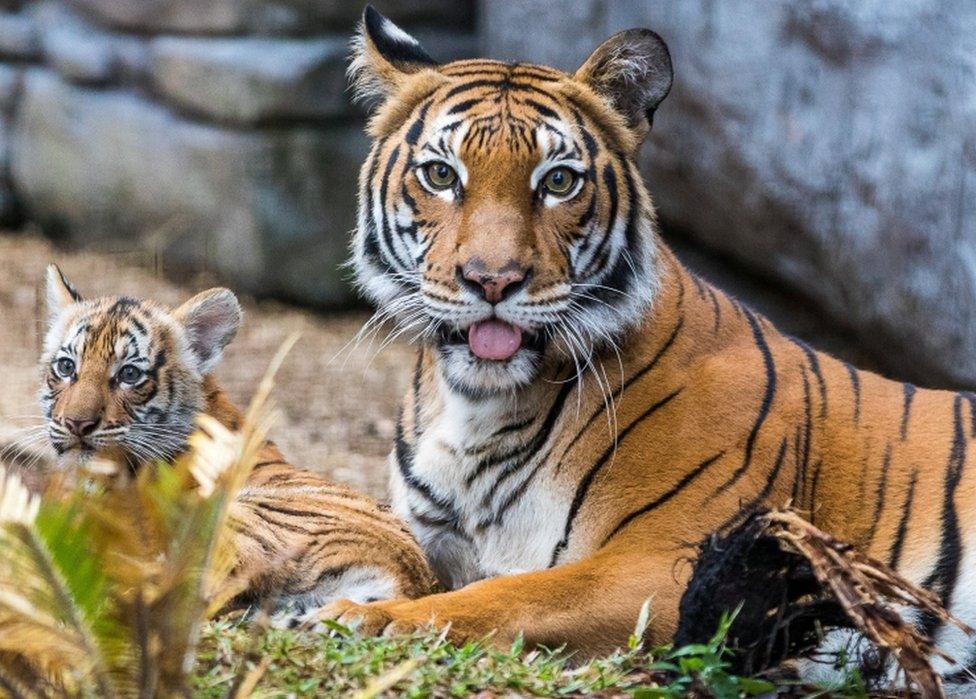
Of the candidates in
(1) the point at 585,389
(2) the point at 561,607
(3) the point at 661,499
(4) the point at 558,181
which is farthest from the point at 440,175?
(2) the point at 561,607

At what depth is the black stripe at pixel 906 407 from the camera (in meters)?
3.93

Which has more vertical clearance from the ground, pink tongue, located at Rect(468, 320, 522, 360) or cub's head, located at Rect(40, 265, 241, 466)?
pink tongue, located at Rect(468, 320, 522, 360)

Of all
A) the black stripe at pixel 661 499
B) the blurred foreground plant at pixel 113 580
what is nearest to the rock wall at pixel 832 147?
the black stripe at pixel 661 499

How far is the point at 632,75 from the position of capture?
382 centimetres

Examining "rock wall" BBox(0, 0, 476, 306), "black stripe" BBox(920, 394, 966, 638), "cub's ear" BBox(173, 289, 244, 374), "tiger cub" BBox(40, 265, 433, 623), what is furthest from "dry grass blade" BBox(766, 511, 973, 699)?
"rock wall" BBox(0, 0, 476, 306)

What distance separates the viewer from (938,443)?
12.9 feet

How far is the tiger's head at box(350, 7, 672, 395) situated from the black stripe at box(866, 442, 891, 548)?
82 centimetres

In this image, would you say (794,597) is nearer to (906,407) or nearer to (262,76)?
(906,407)

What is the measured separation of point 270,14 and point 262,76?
36cm

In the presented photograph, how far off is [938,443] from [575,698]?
5.19 ft

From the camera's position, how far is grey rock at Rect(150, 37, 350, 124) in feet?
24.5

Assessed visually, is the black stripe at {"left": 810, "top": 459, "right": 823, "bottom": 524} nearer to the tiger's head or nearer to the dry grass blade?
the tiger's head

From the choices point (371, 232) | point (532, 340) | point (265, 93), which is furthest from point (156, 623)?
point (265, 93)

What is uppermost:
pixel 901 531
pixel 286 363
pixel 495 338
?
pixel 495 338
